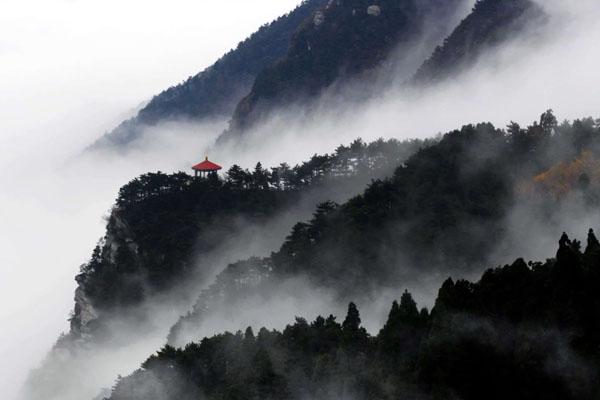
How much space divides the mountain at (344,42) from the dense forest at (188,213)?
59.2 m

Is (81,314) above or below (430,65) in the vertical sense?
below

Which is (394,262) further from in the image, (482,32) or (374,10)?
(374,10)

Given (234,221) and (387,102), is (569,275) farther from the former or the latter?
(387,102)

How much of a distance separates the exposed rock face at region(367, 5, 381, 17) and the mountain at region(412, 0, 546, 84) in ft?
70.2

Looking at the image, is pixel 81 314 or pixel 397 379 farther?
pixel 81 314

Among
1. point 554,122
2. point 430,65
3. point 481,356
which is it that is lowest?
point 481,356

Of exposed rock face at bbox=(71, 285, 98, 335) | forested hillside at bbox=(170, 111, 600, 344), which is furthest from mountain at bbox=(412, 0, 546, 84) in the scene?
exposed rock face at bbox=(71, 285, 98, 335)

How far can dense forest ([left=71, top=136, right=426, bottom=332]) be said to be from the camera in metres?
81.1

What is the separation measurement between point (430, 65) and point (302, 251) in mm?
68575

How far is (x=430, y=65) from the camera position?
130 meters

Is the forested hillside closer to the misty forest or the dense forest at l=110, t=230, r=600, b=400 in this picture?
the misty forest

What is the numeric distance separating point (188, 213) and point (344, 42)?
70014 mm

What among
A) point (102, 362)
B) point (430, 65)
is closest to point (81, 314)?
point (102, 362)

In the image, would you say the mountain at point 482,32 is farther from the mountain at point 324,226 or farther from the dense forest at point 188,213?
the mountain at point 324,226
